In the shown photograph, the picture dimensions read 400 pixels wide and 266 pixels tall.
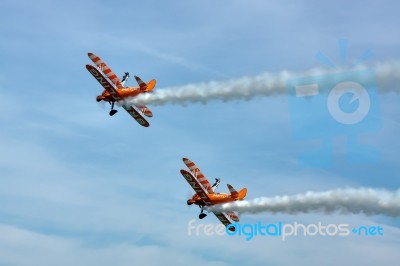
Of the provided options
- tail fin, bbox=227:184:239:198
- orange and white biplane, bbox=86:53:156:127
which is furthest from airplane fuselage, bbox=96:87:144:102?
tail fin, bbox=227:184:239:198

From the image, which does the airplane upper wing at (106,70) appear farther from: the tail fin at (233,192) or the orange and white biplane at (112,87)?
the tail fin at (233,192)

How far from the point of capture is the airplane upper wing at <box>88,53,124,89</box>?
7788 centimetres

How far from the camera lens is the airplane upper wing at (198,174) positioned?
79.0 m

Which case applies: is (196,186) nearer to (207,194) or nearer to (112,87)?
(207,194)

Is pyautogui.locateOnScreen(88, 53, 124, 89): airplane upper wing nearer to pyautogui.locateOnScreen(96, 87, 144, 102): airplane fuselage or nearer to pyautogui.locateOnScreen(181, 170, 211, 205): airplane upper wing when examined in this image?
pyautogui.locateOnScreen(96, 87, 144, 102): airplane fuselage

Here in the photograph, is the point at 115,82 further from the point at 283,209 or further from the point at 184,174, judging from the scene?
the point at 283,209

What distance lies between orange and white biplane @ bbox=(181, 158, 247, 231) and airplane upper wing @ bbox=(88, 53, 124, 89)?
9.56m

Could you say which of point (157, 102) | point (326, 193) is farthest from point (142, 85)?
point (326, 193)

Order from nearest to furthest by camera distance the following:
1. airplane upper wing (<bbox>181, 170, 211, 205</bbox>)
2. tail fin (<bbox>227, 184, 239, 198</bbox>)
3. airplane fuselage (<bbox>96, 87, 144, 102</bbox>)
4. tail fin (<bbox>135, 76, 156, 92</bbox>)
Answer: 1. tail fin (<bbox>227, 184, 239, 198</bbox>)
2. tail fin (<bbox>135, 76, 156, 92</bbox>)
3. airplane fuselage (<bbox>96, 87, 144, 102</bbox>)
4. airplane upper wing (<bbox>181, 170, 211, 205</bbox>)

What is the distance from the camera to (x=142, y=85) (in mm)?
76562

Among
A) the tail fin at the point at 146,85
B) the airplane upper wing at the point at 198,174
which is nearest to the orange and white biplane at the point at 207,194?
the airplane upper wing at the point at 198,174

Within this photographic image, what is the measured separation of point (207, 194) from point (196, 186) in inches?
48.0

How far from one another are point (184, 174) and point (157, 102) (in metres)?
7.98

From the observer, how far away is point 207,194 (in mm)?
78438
